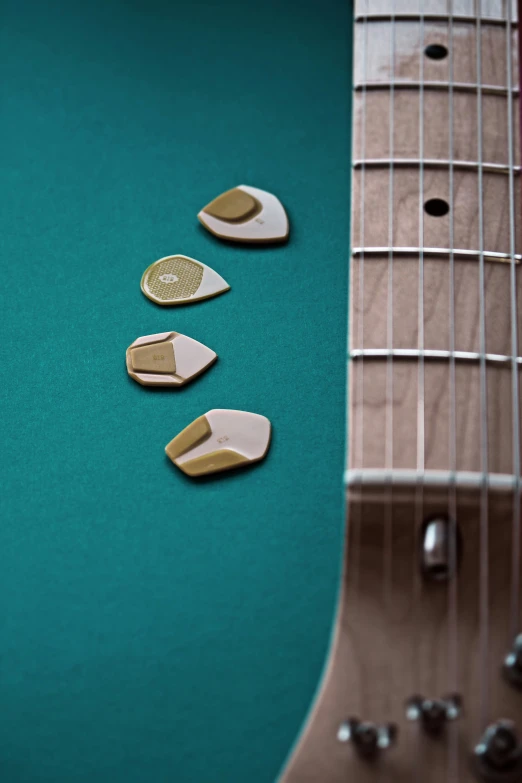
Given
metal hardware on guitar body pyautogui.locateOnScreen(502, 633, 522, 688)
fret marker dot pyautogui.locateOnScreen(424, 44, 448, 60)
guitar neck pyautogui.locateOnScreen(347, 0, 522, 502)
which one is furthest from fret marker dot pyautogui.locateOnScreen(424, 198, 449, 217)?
metal hardware on guitar body pyautogui.locateOnScreen(502, 633, 522, 688)

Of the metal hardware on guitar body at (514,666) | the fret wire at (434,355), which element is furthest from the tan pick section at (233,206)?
the metal hardware on guitar body at (514,666)

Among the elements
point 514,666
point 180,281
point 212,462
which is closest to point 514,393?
point 514,666

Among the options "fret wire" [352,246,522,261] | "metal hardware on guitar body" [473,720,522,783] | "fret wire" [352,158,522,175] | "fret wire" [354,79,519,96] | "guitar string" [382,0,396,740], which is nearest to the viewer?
"metal hardware on guitar body" [473,720,522,783]

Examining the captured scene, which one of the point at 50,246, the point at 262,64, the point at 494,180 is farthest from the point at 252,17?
the point at 494,180

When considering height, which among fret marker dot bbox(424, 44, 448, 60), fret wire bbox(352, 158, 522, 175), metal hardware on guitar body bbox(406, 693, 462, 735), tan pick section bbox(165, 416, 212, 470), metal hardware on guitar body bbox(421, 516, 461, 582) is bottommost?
metal hardware on guitar body bbox(406, 693, 462, 735)

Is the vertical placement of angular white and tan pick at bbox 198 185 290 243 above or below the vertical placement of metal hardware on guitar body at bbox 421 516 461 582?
above

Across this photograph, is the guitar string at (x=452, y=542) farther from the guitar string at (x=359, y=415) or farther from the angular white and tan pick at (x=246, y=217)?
the angular white and tan pick at (x=246, y=217)

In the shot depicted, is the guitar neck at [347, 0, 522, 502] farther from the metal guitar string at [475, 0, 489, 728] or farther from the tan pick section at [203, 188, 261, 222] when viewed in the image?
the tan pick section at [203, 188, 261, 222]

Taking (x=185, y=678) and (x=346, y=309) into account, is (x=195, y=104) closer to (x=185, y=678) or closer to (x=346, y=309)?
(x=346, y=309)
